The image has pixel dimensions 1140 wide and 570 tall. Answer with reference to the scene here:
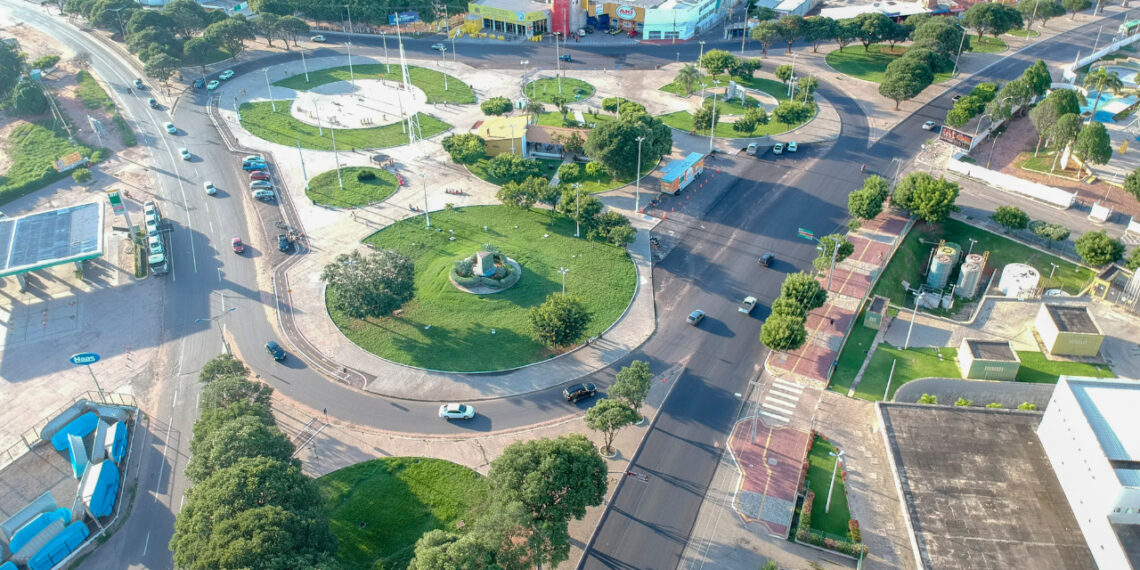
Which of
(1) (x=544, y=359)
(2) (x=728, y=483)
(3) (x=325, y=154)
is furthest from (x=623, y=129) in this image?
(2) (x=728, y=483)

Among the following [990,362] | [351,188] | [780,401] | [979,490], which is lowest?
[780,401]

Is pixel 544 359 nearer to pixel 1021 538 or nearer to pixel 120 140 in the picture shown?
pixel 1021 538

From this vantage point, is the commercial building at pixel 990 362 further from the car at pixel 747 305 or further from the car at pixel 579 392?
the car at pixel 579 392

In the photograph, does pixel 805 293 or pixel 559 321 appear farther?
pixel 805 293

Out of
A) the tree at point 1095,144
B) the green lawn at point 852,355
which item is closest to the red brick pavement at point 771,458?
the green lawn at point 852,355

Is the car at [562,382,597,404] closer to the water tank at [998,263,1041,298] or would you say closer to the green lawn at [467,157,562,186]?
the green lawn at [467,157,562,186]

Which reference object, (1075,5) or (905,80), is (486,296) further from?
(1075,5)

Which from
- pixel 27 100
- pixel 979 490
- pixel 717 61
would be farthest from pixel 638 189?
pixel 27 100
